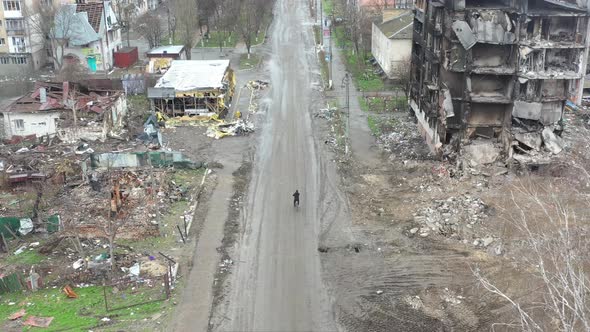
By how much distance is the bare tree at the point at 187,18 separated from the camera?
214 ft

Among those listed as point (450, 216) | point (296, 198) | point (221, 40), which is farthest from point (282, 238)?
point (221, 40)

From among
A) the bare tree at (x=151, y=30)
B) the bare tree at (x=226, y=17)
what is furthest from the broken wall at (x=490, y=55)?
the bare tree at (x=226, y=17)

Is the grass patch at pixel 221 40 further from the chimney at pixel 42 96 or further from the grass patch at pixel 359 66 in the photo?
the chimney at pixel 42 96

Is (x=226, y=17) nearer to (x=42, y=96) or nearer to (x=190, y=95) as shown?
(x=190, y=95)

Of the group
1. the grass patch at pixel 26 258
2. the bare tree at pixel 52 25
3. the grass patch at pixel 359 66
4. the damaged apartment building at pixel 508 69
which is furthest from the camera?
the bare tree at pixel 52 25

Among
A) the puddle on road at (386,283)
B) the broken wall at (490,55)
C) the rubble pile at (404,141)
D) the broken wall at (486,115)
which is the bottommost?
the puddle on road at (386,283)

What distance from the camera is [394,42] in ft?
180

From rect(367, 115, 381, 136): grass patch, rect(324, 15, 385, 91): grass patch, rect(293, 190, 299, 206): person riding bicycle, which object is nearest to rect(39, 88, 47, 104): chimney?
rect(293, 190, 299, 206): person riding bicycle

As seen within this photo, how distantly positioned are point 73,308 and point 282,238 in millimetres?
9835

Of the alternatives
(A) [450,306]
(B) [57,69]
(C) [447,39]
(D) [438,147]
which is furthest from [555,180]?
(B) [57,69]

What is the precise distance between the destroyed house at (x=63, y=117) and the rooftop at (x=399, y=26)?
25.6 meters

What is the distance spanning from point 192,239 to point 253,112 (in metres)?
21.5

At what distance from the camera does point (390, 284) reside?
2483cm

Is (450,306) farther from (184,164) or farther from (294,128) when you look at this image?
(294,128)
